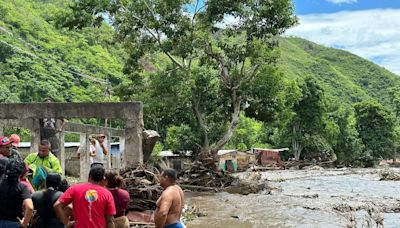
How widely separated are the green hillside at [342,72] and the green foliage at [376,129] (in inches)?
2162

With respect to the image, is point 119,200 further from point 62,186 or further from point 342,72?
point 342,72

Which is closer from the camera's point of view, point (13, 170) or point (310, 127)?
point (13, 170)

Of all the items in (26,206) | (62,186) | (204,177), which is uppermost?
(62,186)

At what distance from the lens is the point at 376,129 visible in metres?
66.6

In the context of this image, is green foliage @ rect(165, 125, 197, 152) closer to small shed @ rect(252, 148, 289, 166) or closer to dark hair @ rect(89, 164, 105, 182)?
small shed @ rect(252, 148, 289, 166)

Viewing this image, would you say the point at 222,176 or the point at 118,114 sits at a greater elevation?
the point at 118,114

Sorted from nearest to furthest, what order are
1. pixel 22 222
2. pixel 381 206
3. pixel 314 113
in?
pixel 22 222, pixel 381 206, pixel 314 113

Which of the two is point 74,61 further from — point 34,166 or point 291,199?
point 34,166

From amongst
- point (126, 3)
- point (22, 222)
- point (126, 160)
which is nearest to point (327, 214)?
point (126, 160)

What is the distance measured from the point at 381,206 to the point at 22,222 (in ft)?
53.0

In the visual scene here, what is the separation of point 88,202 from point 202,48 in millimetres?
21474

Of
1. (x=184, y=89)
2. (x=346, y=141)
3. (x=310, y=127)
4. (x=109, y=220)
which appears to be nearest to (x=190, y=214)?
(x=109, y=220)

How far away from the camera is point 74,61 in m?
64.2

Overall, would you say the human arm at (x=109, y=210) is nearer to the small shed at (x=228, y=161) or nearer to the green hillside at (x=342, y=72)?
the small shed at (x=228, y=161)
